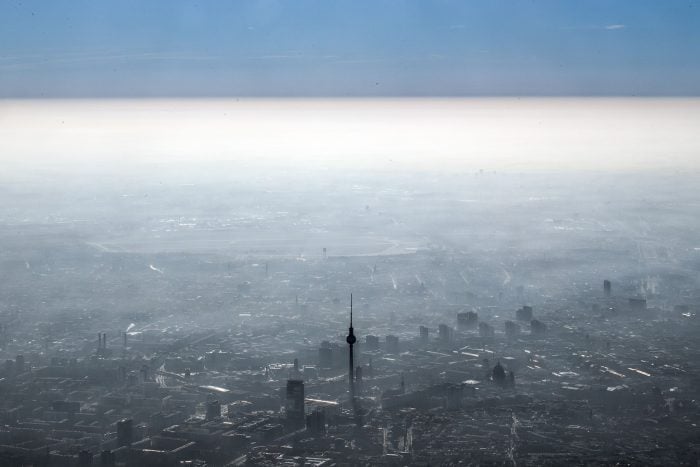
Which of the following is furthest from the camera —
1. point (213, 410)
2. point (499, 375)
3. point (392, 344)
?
point (392, 344)

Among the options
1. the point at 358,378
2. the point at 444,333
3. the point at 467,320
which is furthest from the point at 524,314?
the point at 358,378

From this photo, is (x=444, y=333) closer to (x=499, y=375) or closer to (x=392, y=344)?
(x=392, y=344)

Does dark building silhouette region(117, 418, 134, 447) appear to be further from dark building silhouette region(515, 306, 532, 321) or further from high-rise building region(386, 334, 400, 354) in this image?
dark building silhouette region(515, 306, 532, 321)

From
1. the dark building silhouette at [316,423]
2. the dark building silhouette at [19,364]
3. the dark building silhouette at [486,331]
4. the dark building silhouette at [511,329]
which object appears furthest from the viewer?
the dark building silhouette at [511,329]

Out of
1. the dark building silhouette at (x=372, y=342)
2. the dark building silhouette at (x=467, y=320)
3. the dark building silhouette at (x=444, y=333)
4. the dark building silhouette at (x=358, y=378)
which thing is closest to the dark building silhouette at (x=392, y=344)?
the dark building silhouette at (x=372, y=342)

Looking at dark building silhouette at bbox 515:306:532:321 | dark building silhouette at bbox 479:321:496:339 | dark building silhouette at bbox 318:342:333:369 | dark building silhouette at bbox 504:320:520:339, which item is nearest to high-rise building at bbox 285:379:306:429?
dark building silhouette at bbox 318:342:333:369

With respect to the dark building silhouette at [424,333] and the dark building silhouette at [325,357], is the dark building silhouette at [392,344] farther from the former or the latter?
the dark building silhouette at [325,357]

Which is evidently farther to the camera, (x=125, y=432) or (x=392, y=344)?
(x=392, y=344)
